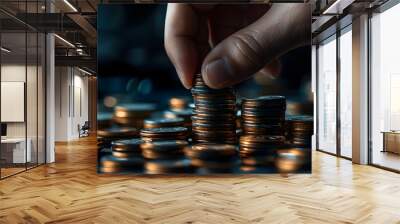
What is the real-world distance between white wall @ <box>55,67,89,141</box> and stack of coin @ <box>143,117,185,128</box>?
1007cm

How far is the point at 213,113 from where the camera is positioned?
Result: 5551mm

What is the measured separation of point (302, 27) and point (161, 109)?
2.49 m

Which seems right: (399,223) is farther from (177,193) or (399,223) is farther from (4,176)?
(4,176)

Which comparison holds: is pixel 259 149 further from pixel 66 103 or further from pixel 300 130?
A: pixel 66 103

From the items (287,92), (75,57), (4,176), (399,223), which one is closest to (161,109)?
(287,92)

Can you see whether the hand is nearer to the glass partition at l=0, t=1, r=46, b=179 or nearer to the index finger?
the index finger

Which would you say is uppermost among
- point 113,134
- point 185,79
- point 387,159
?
point 185,79

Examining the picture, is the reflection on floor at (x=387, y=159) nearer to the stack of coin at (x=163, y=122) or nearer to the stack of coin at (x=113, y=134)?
the stack of coin at (x=163, y=122)

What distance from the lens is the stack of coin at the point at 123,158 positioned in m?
5.66

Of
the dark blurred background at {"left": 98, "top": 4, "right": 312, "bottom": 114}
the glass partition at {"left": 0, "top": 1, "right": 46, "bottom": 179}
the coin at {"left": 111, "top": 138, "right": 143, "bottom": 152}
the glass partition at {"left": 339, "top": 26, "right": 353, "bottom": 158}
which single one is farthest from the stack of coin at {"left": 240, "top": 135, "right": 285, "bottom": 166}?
the glass partition at {"left": 0, "top": 1, "right": 46, "bottom": 179}

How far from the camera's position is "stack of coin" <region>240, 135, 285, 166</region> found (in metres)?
5.59

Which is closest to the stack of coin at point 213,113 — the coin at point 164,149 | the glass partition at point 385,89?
the coin at point 164,149

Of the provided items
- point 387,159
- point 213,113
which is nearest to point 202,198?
point 213,113

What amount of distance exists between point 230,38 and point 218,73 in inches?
21.8
